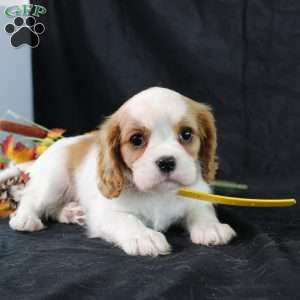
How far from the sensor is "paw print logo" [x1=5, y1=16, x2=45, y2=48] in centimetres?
418

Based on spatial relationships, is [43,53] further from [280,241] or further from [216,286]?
[216,286]

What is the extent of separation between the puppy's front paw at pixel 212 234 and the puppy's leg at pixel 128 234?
0.19 meters

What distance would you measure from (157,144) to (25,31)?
2.02 metres

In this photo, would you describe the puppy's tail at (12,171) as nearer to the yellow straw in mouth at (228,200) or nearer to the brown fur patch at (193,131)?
the yellow straw in mouth at (228,200)

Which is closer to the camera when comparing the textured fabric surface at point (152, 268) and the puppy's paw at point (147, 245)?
the textured fabric surface at point (152, 268)

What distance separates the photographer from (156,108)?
→ 8.46 feet

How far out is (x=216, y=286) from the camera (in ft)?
7.11

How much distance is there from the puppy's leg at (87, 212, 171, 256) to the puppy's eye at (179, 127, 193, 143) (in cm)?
40

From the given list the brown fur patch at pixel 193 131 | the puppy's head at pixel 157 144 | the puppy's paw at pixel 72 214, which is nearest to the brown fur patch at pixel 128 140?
the puppy's head at pixel 157 144

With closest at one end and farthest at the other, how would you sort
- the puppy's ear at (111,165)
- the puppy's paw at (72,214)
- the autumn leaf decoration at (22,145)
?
the puppy's ear at (111,165) → the puppy's paw at (72,214) → the autumn leaf decoration at (22,145)

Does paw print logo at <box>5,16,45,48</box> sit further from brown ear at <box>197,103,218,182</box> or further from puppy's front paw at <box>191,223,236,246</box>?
puppy's front paw at <box>191,223,236,246</box>

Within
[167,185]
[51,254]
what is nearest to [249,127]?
[167,185]

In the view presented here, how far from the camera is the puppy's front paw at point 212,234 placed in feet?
8.67

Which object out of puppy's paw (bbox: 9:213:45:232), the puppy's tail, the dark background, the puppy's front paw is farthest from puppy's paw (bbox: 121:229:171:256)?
the puppy's tail
